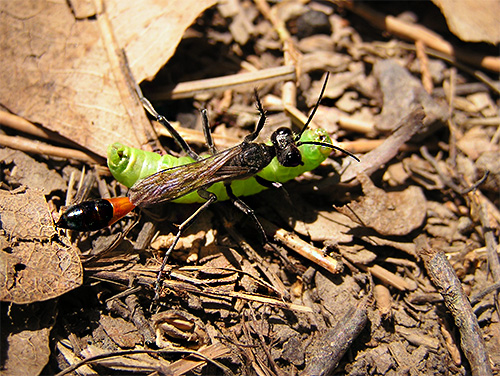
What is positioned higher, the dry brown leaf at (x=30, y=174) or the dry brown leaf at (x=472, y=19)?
the dry brown leaf at (x=472, y=19)

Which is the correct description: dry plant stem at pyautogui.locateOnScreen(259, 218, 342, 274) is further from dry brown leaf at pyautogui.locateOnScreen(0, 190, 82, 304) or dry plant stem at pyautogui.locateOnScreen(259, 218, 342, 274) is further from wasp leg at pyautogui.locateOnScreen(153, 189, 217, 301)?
dry brown leaf at pyautogui.locateOnScreen(0, 190, 82, 304)

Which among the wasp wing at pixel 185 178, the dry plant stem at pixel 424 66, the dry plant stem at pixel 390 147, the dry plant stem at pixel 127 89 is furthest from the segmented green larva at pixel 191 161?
the dry plant stem at pixel 424 66

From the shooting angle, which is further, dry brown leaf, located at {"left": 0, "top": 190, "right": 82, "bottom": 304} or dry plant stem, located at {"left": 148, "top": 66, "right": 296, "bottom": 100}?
dry plant stem, located at {"left": 148, "top": 66, "right": 296, "bottom": 100}

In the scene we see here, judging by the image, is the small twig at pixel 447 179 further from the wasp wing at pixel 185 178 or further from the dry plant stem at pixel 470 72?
the wasp wing at pixel 185 178

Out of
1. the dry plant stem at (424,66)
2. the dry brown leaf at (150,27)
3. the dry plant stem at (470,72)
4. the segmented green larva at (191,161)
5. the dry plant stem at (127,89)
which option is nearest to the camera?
the segmented green larva at (191,161)

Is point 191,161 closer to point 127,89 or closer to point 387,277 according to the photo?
point 127,89

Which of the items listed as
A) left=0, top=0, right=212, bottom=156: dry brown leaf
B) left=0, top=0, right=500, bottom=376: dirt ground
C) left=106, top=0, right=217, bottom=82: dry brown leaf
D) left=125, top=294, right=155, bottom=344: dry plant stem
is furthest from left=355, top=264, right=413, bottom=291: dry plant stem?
left=106, top=0, right=217, bottom=82: dry brown leaf
